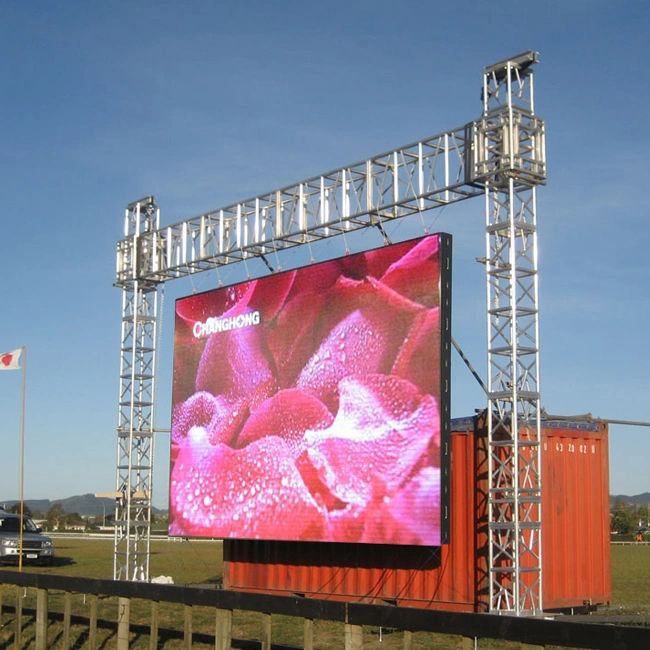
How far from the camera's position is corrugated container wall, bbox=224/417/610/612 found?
1861 centimetres

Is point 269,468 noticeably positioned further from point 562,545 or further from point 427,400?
point 562,545

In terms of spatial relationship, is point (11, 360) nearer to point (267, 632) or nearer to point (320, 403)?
point (320, 403)

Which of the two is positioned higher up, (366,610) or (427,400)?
(427,400)

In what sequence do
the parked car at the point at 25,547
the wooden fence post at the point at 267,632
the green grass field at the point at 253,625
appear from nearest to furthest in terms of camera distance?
the wooden fence post at the point at 267,632 → the green grass field at the point at 253,625 → the parked car at the point at 25,547

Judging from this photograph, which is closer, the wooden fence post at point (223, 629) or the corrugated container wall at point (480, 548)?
the wooden fence post at point (223, 629)

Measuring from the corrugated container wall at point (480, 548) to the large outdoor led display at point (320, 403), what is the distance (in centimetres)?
120

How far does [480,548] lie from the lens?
18297 millimetres

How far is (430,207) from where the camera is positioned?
20172 millimetres

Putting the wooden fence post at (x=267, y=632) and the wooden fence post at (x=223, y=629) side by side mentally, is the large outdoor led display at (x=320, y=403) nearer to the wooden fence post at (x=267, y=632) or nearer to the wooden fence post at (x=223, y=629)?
the wooden fence post at (x=223, y=629)

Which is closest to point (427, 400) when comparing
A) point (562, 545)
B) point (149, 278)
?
point (562, 545)

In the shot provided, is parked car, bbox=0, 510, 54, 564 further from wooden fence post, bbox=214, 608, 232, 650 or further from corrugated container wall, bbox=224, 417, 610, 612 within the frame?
wooden fence post, bbox=214, 608, 232, 650

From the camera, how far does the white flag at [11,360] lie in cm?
2698

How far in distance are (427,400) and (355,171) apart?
599cm

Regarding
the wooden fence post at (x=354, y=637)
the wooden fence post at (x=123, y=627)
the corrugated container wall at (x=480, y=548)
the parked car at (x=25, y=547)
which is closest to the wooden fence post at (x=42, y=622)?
the wooden fence post at (x=123, y=627)
